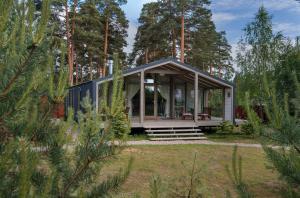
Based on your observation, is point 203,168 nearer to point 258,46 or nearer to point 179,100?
point 179,100

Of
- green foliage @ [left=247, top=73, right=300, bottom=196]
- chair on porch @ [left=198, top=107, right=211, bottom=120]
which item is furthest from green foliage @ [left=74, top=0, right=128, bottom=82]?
green foliage @ [left=247, top=73, right=300, bottom=196]

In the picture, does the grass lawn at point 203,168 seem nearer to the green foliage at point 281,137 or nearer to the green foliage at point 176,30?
the green foliage at point 281,137

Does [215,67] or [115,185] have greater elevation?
[215,67]

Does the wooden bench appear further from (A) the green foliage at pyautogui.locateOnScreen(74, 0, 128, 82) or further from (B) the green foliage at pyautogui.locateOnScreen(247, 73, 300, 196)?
(B) the green foliage at pyautogui.locateOnScreen(247, 73, 300, 196)

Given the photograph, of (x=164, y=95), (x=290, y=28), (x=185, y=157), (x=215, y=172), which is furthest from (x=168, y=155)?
(x=290, y=28)

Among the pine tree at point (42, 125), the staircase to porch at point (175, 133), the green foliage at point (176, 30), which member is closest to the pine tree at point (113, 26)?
the green foliage at point (176, 30)

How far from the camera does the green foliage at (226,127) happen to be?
15.8m

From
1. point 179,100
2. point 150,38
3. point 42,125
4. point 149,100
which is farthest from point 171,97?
point 42,125

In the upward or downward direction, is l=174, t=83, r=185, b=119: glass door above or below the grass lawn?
above

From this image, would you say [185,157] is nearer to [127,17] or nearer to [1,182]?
[1,182]

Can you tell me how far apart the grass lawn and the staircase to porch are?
1.99m

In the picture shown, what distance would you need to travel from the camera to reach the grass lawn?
679cm

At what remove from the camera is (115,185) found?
4.65 feet

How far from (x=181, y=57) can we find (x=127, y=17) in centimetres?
872
